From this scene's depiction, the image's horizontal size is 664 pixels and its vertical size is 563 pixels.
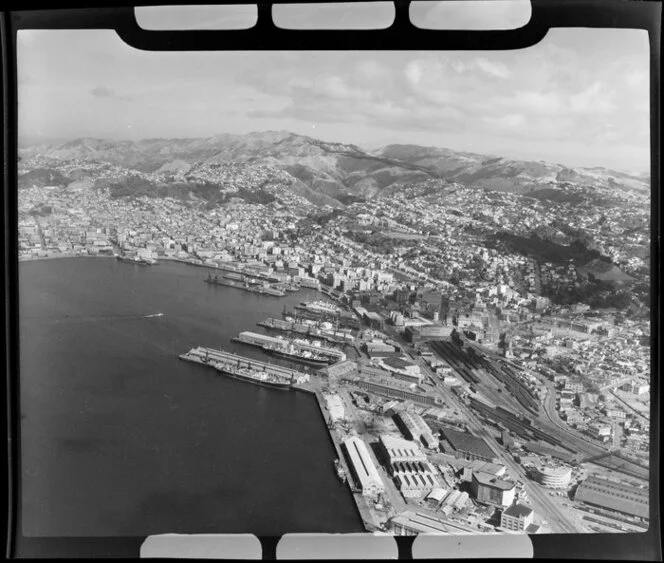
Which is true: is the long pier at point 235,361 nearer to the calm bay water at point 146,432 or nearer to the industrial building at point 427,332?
the calm bay water at point 146,432

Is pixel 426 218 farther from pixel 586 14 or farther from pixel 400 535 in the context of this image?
pixel 400 535

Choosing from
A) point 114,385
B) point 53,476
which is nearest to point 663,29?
point 114,385

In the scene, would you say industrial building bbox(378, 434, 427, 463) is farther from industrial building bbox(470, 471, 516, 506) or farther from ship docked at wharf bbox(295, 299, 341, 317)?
ship docked at wharf bbox(295, 299, 341, 317)

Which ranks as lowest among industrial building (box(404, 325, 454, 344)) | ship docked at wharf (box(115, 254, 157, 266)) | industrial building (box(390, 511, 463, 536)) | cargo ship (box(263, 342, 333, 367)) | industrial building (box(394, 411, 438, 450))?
industrial building (box(390, 511, 463, 536))

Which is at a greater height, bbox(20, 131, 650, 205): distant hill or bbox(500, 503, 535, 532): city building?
bbox(20, 131, 650, 205): distant hill

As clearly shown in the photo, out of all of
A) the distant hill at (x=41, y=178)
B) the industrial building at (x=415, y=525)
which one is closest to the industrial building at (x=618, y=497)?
the industrial building at (x=415, y=525)

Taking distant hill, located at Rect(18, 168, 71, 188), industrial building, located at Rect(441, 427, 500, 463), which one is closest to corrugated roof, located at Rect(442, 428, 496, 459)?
industrial building, located at Rect(441, 427, 500, 463)
